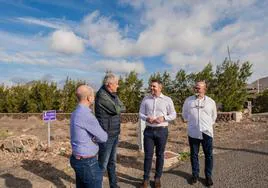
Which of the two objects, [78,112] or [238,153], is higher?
[78,112]

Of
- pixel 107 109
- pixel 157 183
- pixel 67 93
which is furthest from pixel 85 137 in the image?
pixel 67 93

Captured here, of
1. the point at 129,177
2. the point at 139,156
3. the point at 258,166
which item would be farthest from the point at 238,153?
the point at 129,177

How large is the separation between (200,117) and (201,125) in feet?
0.45

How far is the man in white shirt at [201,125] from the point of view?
496cm

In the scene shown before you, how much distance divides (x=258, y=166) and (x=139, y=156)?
8.96 ft

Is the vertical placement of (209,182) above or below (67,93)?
below

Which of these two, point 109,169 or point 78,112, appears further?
point 109,169

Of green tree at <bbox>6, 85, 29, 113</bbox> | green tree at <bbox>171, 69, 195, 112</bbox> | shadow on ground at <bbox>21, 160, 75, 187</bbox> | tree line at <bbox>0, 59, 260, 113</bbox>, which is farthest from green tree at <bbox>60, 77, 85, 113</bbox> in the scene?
shadow on ground at <bbox>21, 160, 75, 187</bbox>

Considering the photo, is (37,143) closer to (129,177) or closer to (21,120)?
(129,177)

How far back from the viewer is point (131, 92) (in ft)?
61.4

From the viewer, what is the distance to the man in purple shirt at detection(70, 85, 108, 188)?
10.8 ft

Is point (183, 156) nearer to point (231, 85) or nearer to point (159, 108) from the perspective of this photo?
point (159, 108)

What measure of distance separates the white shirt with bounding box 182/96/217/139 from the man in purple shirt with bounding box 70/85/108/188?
2.14m

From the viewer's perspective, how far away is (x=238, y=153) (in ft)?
23.0
